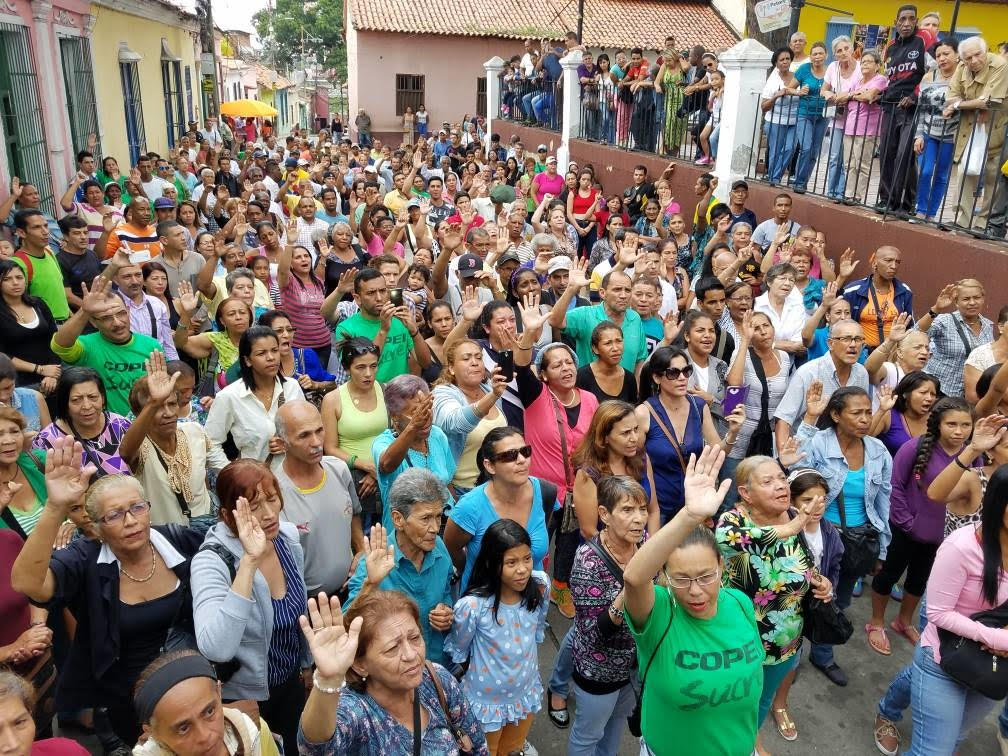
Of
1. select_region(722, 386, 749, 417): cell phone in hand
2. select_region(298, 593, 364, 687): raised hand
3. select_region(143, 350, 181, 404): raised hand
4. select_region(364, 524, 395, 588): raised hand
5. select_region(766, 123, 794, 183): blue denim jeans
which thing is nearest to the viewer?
select_region(298, 593, 364, 687): raised hand

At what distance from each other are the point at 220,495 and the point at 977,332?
203 inches

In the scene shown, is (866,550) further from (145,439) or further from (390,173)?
(390,173)

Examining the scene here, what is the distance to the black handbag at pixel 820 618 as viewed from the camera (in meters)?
3.50

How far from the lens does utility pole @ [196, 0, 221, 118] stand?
2200cm

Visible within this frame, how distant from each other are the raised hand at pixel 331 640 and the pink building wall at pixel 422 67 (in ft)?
93.4

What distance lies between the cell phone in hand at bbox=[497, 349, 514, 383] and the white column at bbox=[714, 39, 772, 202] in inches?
269

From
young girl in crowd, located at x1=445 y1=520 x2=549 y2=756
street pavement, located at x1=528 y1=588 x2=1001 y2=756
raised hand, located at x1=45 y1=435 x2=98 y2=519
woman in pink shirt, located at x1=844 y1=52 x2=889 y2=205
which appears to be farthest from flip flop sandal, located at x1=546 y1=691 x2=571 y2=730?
woman in pink shirt, located at x1=844 y1=52 x2=889 y2=205

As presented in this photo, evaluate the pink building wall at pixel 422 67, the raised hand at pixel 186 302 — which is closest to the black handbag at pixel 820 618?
the raised hand at pixel 186 302

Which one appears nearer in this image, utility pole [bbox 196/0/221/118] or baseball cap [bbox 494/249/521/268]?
baseball cap [bbox 494/249/521/268]

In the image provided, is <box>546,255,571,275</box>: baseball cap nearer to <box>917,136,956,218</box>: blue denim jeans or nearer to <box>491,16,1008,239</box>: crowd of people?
<box>491,16,1008,239</box>: crowd of people

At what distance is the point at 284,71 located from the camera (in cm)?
5894

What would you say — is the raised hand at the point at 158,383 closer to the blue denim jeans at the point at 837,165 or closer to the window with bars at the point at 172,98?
the blue denim jeans at the point at 837,165

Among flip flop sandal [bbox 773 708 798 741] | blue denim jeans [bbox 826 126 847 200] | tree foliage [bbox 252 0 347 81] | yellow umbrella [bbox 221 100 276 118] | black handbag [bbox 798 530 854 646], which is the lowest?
flip flop sandal [bbox 773 708 798 741]

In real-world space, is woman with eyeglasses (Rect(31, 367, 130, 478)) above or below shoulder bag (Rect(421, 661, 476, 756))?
above
